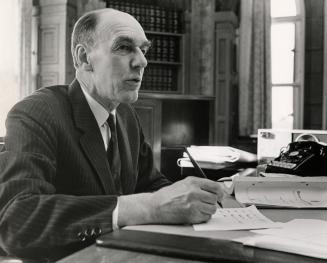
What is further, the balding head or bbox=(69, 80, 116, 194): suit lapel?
the balding head

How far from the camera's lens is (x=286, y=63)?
543cm

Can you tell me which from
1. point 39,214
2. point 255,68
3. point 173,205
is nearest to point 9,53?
point 255,68

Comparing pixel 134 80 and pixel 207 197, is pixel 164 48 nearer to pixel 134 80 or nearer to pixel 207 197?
pixel 134 80

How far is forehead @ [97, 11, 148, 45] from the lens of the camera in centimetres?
136

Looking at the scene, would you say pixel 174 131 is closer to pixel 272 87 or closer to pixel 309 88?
pixel 272 87

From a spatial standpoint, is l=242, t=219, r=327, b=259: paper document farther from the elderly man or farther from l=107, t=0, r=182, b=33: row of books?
l=107, t=0, r=182, b=33: row of books

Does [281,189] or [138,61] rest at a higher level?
[138,61]

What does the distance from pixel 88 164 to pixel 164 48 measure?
4002 mm

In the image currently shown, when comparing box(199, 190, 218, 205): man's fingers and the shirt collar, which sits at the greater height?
the shirt collar

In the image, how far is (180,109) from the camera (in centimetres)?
470

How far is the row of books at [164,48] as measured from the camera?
197 inches

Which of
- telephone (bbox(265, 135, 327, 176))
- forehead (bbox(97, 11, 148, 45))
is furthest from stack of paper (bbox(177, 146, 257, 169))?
forehead (bbox(97, 11, 148, 45))

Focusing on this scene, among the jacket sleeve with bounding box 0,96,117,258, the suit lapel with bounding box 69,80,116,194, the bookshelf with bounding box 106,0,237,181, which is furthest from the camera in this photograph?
the bookshelf with bounding box 106,0,237,181

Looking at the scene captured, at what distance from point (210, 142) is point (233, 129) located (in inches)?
35.2
